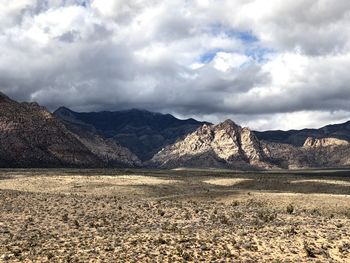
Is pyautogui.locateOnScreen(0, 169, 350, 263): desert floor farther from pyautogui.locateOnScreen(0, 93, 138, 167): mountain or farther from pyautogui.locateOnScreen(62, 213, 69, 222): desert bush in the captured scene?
pyautogui.locateOnScreen(0, 93, 138, 167): mountain

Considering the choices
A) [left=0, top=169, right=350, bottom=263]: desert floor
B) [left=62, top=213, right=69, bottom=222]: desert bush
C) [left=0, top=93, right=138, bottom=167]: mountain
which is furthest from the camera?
[left=0, top=93, right=138, bottom=167]: mountain

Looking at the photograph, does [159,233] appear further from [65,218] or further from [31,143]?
[31,143]

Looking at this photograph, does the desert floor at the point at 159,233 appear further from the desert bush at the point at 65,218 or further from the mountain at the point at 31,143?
the mountain at the point at 31,143

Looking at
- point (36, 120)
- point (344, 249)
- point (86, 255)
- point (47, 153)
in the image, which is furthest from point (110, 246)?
point (36, 120)

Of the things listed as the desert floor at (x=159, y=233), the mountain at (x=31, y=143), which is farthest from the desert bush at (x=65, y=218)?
the mountain at (x=31, y=143)

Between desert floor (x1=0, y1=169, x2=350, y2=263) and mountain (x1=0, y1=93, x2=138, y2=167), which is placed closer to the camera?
desert floor (x1=0, y1=169, x2=350, y2=263)

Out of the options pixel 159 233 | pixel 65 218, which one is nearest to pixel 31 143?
pixel 65 218

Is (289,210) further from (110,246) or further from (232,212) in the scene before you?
(110,246)

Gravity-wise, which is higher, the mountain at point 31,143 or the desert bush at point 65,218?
the mountain at point 31,143

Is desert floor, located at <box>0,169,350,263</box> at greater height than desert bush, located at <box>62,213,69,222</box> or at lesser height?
lesser

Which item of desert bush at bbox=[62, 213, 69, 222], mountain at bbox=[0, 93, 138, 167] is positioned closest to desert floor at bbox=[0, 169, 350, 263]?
desert bush at bbox=[62, 213, 69, 222]

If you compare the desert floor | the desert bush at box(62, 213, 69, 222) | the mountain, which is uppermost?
the mountain

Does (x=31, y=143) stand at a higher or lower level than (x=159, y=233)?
higher

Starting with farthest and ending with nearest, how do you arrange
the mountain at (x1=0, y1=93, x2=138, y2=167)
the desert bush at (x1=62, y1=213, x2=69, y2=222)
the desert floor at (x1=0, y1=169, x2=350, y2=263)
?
the mountain at (x1=0, y1=93, x2=138, y2=167) → the desert bush at (x1=62, y1=213, x2=69, y2=222) → the desert floor at (x1=0, y1=169, x2=350, y2=263)
